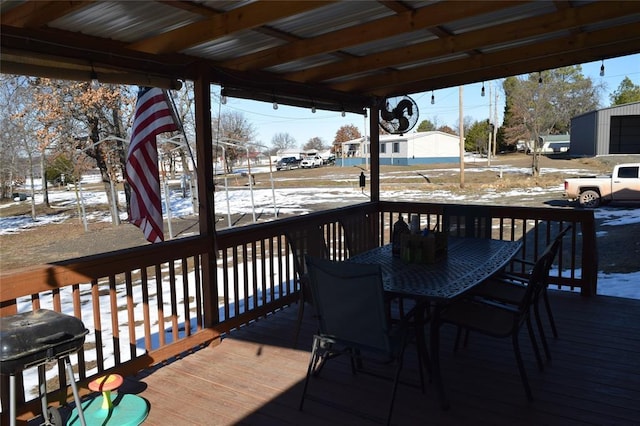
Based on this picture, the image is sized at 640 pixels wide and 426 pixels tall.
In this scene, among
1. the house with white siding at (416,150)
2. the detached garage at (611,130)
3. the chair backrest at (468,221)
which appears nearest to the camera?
the chair backrest at (468,221)

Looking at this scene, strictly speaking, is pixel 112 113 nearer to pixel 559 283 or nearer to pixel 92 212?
pixel 92 212

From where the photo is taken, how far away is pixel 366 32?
3.02 metres

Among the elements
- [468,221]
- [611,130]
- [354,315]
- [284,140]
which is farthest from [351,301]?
[284,140]

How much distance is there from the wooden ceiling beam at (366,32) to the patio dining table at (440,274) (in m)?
1.49

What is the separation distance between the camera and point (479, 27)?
3.30 metres

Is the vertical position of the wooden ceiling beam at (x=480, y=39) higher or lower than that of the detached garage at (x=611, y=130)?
lower

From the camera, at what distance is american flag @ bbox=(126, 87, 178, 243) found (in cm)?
319

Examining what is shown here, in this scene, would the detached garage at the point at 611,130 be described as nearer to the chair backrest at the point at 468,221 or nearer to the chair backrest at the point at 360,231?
the chair backrest at the point at 360,231

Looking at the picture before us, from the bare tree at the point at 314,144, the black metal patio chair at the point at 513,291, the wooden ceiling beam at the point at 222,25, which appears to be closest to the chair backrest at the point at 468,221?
the black metal patio chair at the point at 513,291

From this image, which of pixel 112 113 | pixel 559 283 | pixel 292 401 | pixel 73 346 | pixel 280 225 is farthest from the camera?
pixel 112 113

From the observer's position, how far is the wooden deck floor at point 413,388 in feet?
7.72

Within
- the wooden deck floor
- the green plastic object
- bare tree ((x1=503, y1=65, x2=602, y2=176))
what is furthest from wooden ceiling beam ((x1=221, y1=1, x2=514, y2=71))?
bare tree ((x1=503, y1=65, x2=602, y2=176))

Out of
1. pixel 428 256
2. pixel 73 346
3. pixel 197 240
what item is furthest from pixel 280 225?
pixel 73 346

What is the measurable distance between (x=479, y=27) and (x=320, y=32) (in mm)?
1162
